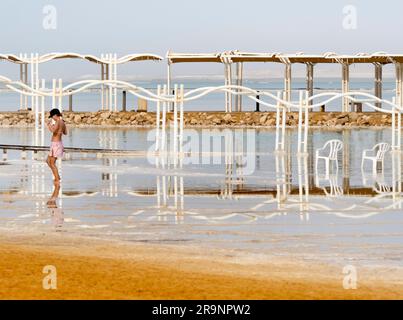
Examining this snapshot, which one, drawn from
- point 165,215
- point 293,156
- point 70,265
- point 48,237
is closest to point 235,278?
point 70,265

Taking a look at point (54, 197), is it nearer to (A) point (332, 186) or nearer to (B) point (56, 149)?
(B) point (56, 149)

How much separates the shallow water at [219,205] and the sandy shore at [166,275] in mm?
748

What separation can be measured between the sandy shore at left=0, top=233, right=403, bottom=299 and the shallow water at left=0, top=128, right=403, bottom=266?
2.46ft

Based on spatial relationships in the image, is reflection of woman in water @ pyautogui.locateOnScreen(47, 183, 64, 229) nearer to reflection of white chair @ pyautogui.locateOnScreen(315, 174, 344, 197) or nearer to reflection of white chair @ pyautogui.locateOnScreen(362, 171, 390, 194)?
reflection of white chair @ pyautogui.locateOnScreen(315, 174, 344, 197)

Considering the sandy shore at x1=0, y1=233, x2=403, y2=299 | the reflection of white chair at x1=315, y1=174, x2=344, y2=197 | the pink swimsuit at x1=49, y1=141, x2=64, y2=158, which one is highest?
the pink swimsuit at x1=49, y1=141, x2=64, y2=158

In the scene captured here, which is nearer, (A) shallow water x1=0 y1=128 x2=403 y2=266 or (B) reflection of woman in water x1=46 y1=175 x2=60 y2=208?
(A) shallow water x1=0 y1=128 x2=403 y2=266

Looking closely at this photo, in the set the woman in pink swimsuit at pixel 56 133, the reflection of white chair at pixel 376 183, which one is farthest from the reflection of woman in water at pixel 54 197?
the reflection of white chair at pixel 376 183

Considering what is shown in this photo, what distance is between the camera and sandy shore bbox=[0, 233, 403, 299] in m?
9.35

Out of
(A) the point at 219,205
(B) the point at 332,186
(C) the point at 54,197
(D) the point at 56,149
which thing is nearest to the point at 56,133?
(D) the point at 56,149

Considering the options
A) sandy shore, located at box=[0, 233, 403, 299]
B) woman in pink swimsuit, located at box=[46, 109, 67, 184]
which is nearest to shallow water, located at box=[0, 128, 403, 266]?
woman in pink swimsuit, located at box=[46, 109, 67, 184]

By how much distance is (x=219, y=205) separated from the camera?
659 inches

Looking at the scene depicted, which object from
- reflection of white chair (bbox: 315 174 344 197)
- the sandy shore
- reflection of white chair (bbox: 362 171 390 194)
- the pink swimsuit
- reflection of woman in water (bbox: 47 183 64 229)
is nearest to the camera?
the sandy shore
